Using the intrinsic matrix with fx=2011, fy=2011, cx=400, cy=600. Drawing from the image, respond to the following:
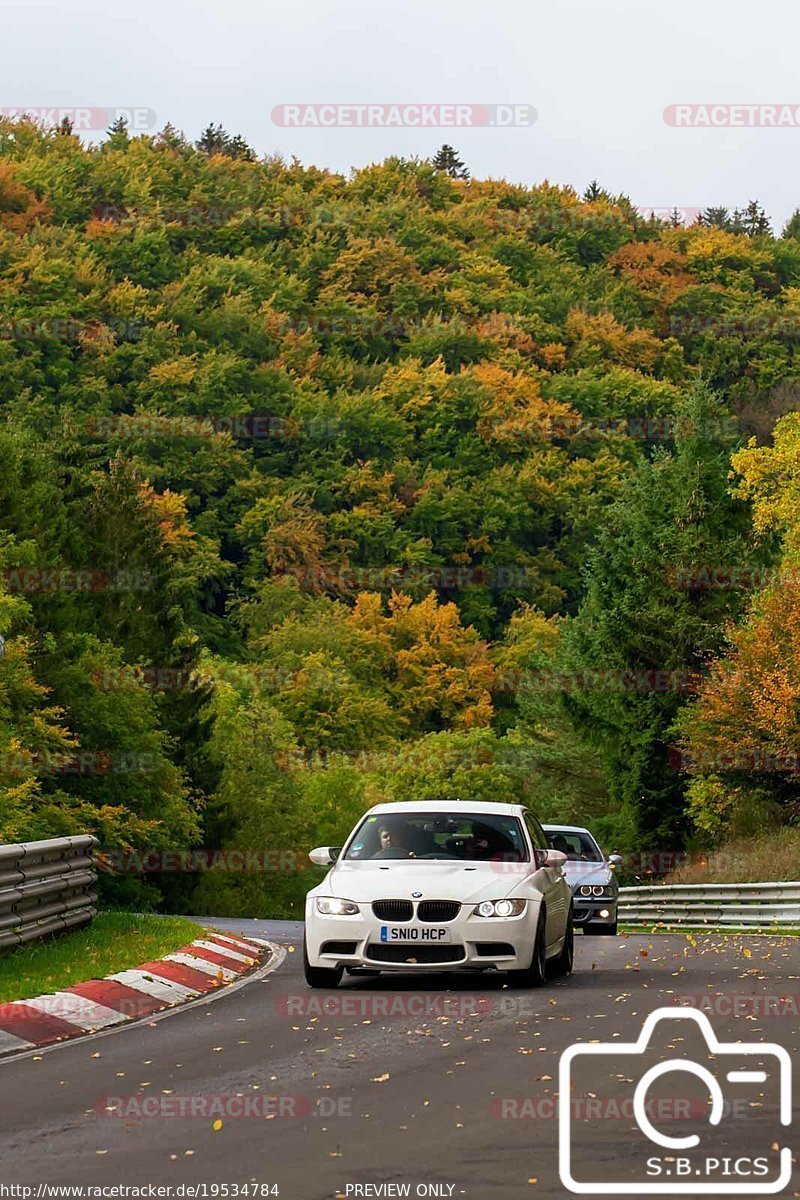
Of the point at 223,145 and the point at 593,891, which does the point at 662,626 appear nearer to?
the point at 593,891

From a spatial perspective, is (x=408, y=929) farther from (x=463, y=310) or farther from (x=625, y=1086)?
(x=463, y=310)

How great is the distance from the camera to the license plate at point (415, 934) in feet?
49.9

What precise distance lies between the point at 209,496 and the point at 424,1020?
95.9m

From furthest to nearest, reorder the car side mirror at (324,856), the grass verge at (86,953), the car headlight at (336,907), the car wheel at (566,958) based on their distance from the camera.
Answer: the car wheel at (566,958) → the car side mirror at (324,856) → the car headlight at (336,907) → the grass verge at (86,953)

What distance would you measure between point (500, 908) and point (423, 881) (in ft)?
2.07

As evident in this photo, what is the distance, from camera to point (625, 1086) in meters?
9.83

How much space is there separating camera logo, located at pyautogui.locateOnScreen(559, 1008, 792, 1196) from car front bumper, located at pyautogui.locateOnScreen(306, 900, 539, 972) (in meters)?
2.97

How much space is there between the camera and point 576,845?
94.9 ft

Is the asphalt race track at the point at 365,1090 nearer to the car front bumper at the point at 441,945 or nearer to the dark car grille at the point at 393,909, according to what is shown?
the car front bumper at the point at 441,945

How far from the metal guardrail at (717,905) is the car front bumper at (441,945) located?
16171 millimetres

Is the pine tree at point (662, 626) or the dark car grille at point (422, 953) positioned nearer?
the dark car grille at point (422, 953)

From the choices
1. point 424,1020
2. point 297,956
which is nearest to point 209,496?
point 297,956

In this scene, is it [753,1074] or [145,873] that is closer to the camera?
[753,1074]

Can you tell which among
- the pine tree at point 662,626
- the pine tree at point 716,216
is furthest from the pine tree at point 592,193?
the pine tree at point 662,626
